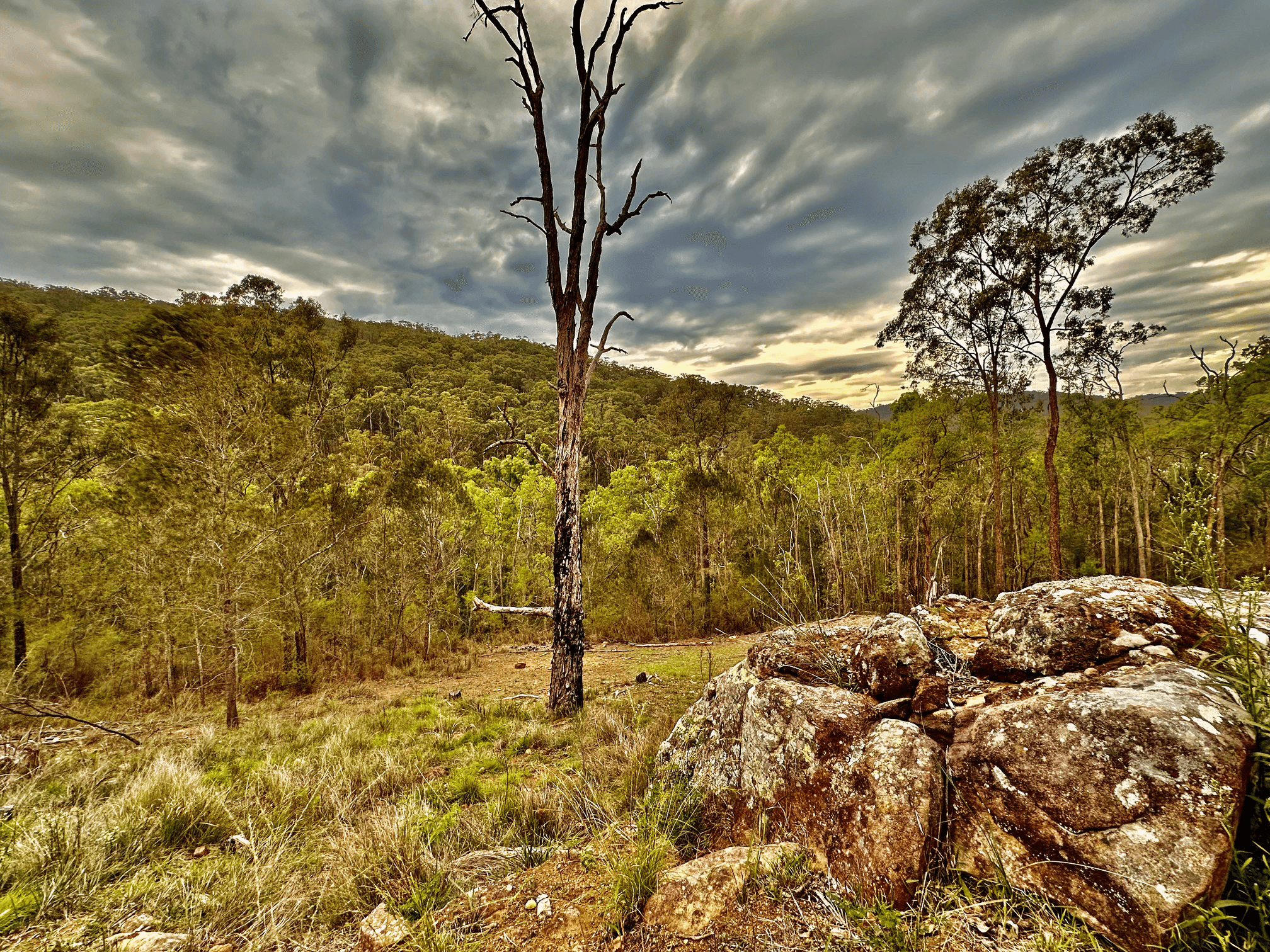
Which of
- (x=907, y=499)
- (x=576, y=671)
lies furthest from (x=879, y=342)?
(x=576, y=671)

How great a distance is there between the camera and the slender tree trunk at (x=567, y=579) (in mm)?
7590

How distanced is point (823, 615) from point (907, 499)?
1204 centimetres

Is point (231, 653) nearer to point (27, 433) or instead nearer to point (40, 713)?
point (40, 713)

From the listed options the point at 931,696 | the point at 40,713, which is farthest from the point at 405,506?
the point at 931,696

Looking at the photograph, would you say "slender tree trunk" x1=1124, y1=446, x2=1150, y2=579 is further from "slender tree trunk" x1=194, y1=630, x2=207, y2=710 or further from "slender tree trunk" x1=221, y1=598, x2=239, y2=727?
"slender tree trunk" x1=194, y1=630, x2=207, y2=710

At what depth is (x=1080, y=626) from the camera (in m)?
2.74

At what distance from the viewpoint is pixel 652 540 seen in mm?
A: 21766

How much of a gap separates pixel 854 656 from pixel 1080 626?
132 cm

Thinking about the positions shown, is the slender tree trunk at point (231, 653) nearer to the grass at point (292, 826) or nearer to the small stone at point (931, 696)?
the grass at point (292, 826)

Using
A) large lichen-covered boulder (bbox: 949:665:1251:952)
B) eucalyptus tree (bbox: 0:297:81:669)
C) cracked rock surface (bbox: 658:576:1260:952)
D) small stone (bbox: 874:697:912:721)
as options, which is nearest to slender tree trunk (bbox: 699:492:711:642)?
cracked rock surface (bbox: 658:576:1260:952)

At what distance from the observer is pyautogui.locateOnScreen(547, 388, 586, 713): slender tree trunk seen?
24.9ft

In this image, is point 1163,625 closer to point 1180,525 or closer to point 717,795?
point 1180,525

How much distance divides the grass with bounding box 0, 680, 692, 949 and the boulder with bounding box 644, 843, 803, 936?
0.52 ft

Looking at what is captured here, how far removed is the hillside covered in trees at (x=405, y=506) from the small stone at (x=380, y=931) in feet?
8.28
